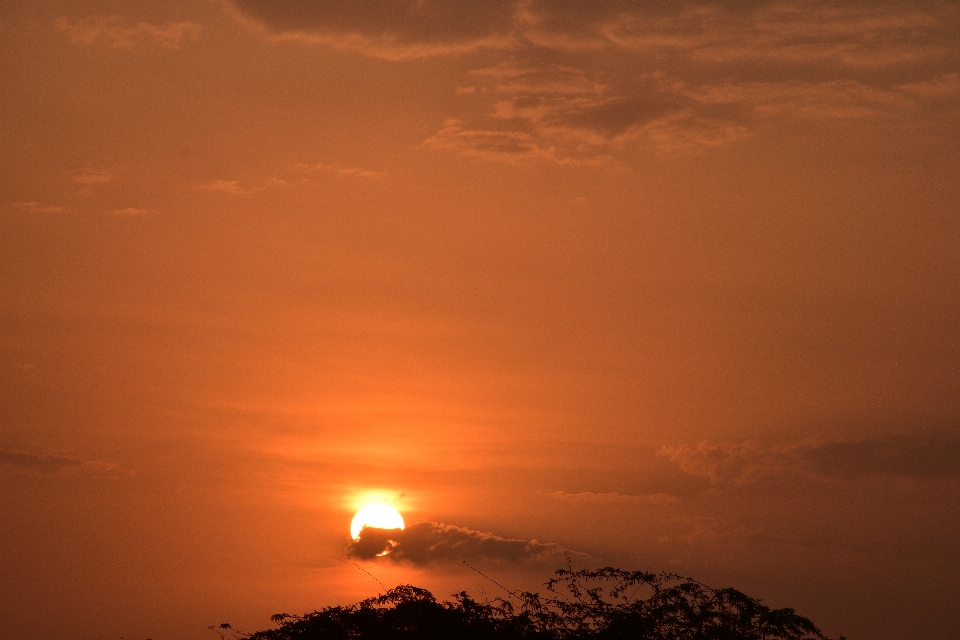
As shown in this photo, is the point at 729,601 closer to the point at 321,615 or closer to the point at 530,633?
the point at 530,633

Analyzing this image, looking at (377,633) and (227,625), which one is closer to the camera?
(377,633)

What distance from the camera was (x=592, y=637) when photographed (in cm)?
2967

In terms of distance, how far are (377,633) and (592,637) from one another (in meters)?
6.12

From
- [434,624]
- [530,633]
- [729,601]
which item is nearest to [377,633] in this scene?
[434,624]

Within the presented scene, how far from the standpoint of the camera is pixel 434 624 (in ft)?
97.5

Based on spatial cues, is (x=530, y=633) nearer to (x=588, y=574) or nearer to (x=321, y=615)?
(x=588, y=574)

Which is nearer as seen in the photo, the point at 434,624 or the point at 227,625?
the point at 434,624

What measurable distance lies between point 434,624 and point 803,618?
10.0 metres

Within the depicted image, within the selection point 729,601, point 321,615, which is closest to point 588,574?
point 729,601

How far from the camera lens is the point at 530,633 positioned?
30047 mm

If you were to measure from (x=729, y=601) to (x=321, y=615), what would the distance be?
39.0 feet

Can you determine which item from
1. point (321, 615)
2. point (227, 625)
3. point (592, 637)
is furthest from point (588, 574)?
point (227, 625)

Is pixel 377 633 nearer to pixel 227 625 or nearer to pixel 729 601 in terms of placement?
pixel 227 625

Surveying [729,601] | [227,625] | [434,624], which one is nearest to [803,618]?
[729,601]
